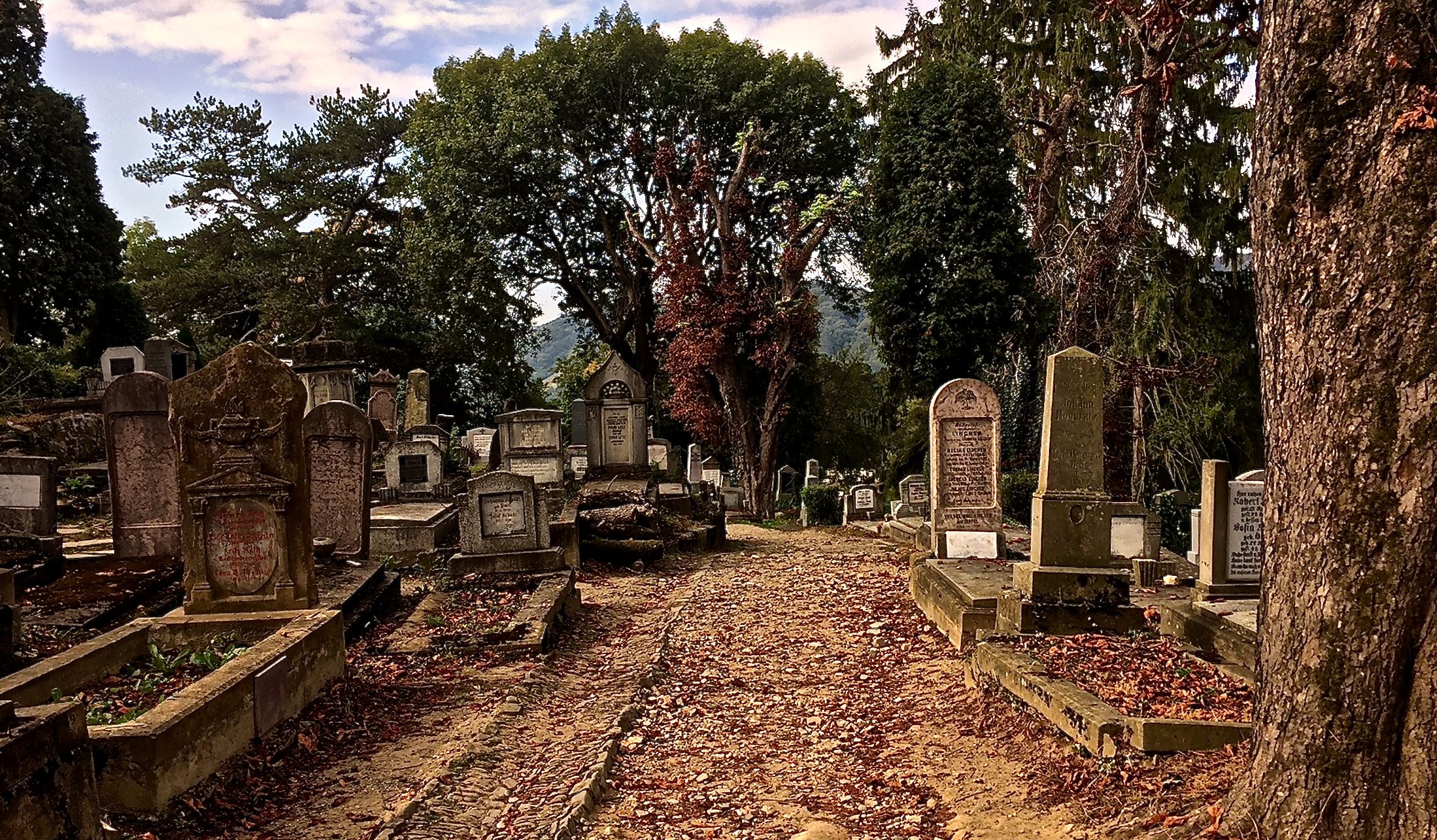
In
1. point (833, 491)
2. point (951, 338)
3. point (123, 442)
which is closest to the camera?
point (123, 442)

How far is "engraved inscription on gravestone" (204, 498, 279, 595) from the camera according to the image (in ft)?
21.9

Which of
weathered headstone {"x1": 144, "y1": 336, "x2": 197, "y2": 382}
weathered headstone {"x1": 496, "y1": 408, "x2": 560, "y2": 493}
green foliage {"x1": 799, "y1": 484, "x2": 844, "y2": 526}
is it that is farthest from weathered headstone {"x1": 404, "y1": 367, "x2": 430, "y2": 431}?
green foliage {"x1": 799, "y1": 484, "x2": 844, "y2": 526}

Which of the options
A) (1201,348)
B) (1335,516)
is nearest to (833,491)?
(1201,348)

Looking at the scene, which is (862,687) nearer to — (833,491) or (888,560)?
(888,560)

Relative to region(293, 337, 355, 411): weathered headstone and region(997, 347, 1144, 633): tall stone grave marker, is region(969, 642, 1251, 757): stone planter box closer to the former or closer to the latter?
region(997, 347, 1144, 633): tall stone grave marker

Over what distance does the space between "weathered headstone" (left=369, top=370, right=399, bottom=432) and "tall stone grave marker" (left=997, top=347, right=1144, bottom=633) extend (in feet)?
61.8

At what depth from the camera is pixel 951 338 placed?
18562 millimetres

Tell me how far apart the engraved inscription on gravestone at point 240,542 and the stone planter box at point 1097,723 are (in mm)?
5450

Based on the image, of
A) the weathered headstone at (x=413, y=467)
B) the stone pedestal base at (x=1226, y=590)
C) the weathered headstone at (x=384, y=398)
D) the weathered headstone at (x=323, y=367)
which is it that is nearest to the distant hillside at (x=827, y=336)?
the weathered headstone at (x=384, y=398)

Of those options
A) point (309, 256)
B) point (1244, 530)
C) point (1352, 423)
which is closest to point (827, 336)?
point (309, 256)

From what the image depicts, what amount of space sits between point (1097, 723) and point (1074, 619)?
7.49 feet

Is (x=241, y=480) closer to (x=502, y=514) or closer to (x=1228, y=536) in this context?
(x=502, y=514)

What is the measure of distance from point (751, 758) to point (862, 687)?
1.80 m

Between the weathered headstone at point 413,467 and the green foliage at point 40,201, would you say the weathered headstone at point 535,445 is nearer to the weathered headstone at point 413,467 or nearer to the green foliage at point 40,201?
the weathered headstone at point 413,467
